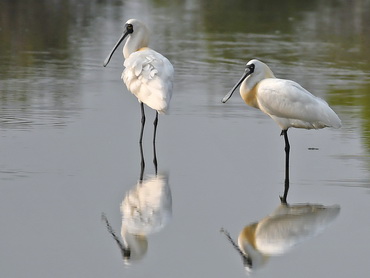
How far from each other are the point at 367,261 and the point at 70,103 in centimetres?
709

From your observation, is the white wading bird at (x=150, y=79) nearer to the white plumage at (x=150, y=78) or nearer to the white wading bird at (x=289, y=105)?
the white plumage at (x=150, y=78)

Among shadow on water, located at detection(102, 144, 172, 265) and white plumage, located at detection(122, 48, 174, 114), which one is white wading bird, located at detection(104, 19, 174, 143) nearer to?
white plumage, located at detection(122, 48, 174, 114)

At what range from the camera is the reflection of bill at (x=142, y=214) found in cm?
723

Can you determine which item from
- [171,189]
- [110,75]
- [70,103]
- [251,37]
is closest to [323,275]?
[171,189]

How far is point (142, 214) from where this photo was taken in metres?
8.05

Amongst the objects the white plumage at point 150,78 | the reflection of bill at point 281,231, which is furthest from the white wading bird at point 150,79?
the reflection of bill at point 281,231

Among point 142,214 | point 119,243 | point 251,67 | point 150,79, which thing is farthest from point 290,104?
point 119,243

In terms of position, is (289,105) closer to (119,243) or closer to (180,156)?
(180,156)

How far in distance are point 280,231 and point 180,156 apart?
2.91 m

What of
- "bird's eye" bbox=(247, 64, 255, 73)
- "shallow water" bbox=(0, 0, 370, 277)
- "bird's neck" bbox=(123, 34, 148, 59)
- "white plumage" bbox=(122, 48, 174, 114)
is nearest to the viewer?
"shallow water" bbox=(0, 0, 370, 277)

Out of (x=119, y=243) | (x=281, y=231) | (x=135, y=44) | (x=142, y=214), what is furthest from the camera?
(x=135, y=44)

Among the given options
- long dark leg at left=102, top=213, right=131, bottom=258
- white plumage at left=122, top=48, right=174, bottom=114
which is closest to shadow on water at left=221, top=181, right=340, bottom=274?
long dark leg at left=102, top=213, right=131, bottom=258

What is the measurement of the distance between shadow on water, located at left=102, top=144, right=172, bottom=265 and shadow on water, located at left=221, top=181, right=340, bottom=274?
54 cm

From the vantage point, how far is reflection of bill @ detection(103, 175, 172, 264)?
7.23 m
